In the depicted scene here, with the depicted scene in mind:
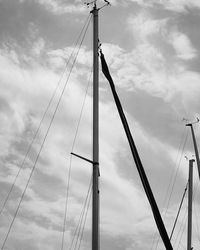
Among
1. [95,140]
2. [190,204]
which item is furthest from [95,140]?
[190,204]

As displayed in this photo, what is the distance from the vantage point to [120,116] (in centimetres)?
2156

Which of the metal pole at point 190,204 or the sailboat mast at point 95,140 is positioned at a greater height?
the metal pole at point 190,204

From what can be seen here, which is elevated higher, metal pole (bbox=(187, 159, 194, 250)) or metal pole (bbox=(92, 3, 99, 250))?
metal pole (bbox=(187, 159, 194, 250))

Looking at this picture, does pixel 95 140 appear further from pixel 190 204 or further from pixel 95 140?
pixel 190 204

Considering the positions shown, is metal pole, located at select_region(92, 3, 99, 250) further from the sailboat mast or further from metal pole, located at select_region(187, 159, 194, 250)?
metal pole, located at select_region(187, 159, 194, 250)

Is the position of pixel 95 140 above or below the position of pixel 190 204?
below

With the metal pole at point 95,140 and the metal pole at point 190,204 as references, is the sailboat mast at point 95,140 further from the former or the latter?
the metal pole at point 190,204

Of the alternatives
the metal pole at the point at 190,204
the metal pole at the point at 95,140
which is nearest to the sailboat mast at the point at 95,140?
the metal pole at the point at 95,140

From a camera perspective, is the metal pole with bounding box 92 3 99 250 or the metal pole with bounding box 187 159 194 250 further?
the metal pole with bounding box 187 159 194 250

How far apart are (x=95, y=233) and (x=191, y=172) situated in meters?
23.7

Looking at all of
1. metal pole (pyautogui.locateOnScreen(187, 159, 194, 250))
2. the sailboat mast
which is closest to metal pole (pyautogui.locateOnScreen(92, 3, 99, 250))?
the sailboat mast

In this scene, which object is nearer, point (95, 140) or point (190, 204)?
point (95, 140)

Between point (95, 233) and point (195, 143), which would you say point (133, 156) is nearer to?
point (95, 233)

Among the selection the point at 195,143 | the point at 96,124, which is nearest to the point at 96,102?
the point at 96,124
